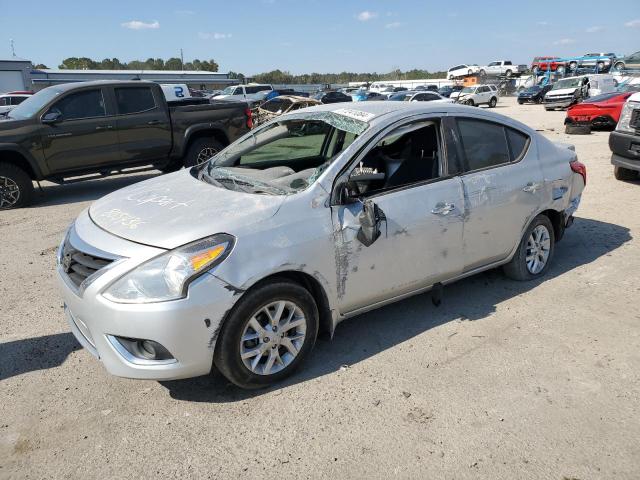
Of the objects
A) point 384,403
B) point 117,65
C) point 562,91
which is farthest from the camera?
point 117,65

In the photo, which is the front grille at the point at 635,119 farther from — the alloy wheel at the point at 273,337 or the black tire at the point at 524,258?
the alloy wheel at the point at 273,337

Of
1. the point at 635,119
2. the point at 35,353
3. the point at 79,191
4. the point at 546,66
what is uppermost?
Result: the point at 546,66

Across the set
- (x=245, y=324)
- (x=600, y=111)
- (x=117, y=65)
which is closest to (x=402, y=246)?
(x=245, y=324)

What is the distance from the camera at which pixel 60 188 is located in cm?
957

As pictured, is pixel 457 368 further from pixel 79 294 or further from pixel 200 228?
pixel 79 294

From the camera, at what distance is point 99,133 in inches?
327

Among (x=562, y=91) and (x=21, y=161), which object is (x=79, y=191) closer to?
(x=21, y=161)

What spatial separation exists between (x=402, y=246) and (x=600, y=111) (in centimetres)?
1484

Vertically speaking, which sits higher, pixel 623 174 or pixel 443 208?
pixel 443 208

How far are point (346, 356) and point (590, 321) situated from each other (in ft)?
6.61

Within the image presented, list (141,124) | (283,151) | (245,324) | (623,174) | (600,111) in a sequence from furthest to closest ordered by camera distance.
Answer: (600,111) < (623,174) < (141,124) < (283,151) < (245,324)

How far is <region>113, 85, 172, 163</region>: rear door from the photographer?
8570mm

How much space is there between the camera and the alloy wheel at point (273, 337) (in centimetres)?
295

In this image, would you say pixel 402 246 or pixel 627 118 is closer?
pixel 402 246
